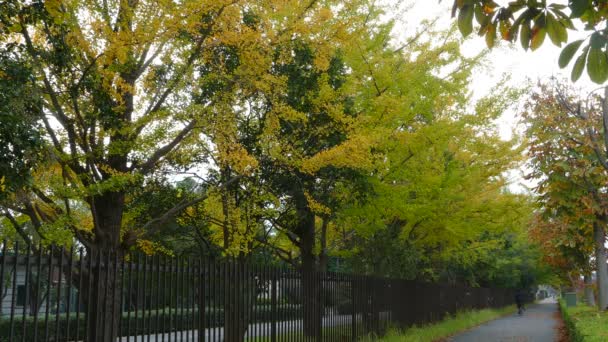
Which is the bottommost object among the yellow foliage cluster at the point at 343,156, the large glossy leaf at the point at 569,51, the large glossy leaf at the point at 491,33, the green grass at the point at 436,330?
the green grass at the point at 436,330

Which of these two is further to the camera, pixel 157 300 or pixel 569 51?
pixel 157 300

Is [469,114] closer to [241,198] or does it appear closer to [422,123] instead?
[422,123]

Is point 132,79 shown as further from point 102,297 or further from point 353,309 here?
point 353,309

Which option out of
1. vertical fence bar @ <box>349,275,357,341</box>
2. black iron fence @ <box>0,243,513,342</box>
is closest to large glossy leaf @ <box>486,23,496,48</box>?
black iron fence @ <box>0,243,513,342</box>

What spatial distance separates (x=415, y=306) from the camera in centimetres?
1898

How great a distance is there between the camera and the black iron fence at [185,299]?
588cm

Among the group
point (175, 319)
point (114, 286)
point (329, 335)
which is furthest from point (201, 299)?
point (329, 335)

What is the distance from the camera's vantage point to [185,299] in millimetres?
7840

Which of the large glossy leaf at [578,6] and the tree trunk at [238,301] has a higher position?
the large glossy leaf at [578,6]

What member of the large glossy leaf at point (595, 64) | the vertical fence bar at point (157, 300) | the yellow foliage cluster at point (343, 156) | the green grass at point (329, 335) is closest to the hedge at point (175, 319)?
the vertical fence bar at point (157, 300)

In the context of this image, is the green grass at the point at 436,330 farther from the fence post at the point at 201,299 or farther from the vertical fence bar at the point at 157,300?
the vertical fence bar at the point at 157,300

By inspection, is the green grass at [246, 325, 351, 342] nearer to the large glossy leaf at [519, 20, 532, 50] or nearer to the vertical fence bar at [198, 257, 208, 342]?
the vertical fence bar at [198, 257, 208, 342]

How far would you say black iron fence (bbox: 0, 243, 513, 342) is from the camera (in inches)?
231

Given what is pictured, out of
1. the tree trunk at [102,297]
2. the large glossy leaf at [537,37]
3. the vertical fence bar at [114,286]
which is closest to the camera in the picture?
the large glossy leaf at [537,37]
